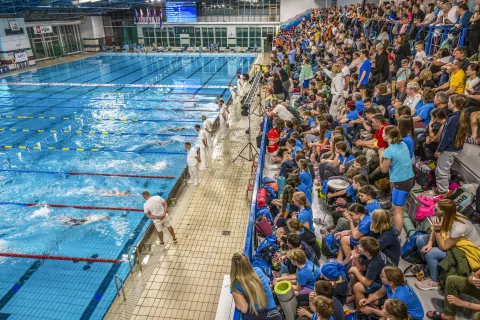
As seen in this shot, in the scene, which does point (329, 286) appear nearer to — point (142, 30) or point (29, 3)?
point (29, 3)

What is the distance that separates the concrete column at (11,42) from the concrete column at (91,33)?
28.1 ft

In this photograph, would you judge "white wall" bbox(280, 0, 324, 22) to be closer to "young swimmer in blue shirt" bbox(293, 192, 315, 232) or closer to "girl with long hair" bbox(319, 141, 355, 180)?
"girl with long hair" bbox(319, 141, 355, 180)

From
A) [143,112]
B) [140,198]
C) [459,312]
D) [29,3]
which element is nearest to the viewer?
[459,312]

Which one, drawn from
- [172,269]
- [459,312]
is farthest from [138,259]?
[459,312]

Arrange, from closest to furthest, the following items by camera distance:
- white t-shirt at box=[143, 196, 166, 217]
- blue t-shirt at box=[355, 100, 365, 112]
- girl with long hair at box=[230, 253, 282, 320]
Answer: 1. girl with long hair at box=[230, 253, 282, 320]
2. white t-shirt at box=[143, 196, 166, 217]
3. blue t-shirt at box=[355, 100, 365, 112]

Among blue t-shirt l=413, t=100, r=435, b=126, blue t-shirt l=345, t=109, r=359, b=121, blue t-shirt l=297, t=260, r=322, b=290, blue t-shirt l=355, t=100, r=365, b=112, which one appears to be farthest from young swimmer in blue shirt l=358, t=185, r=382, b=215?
blue t-shirt l=355, t=100, r=365, b=112

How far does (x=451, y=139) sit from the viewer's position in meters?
3.85

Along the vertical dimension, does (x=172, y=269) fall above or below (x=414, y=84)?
below

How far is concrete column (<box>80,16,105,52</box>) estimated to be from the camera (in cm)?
3136

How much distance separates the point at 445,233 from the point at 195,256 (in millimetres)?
3435

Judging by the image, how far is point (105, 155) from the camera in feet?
32.5

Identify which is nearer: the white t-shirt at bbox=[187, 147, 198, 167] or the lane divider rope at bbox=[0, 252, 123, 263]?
the lane divider rope at bbox=[0, 252, 123, 263]

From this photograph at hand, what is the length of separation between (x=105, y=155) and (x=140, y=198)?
300 centimetres

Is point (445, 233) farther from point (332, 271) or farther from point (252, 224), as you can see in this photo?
point (252, 224)
